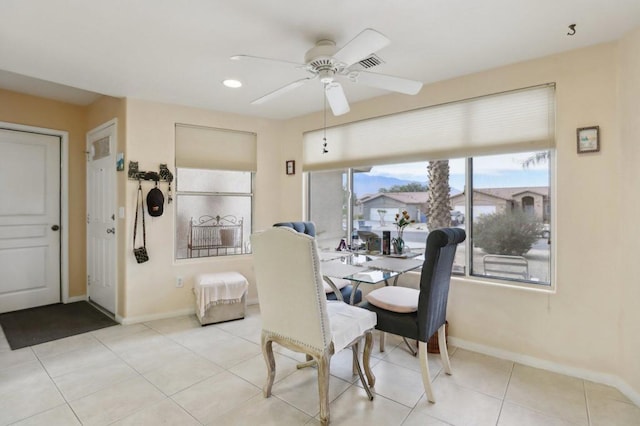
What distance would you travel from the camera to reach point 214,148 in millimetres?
3850

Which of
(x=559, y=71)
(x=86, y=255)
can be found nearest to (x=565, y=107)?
(x=559, y=71)

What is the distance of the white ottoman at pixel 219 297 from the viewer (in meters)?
3.27

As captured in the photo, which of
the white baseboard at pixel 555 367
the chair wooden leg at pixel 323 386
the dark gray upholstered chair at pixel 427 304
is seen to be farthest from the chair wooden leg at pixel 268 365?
the white baseboard at pixel 555 367

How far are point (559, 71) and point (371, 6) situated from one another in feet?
5.19

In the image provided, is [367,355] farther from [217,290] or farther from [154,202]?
[154,202]

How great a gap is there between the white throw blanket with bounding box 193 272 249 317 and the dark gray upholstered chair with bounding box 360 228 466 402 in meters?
1.63

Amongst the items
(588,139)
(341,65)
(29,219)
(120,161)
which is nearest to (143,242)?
(120,161)

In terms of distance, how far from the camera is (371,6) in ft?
5.96

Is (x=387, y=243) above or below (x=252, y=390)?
above

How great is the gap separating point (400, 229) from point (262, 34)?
205 cm

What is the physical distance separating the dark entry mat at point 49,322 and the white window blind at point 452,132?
2.98 m

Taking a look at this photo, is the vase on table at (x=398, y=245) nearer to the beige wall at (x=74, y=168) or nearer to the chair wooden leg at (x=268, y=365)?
the chair wooden leg at (x=268, y=365)

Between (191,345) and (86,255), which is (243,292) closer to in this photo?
(191,345)

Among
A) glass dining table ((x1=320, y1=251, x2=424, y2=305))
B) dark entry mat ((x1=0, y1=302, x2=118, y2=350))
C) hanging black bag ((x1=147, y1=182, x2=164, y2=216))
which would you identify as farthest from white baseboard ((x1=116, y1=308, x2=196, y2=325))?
glass dining table ((x1=320, y1=251, x2=424, y2=305))
